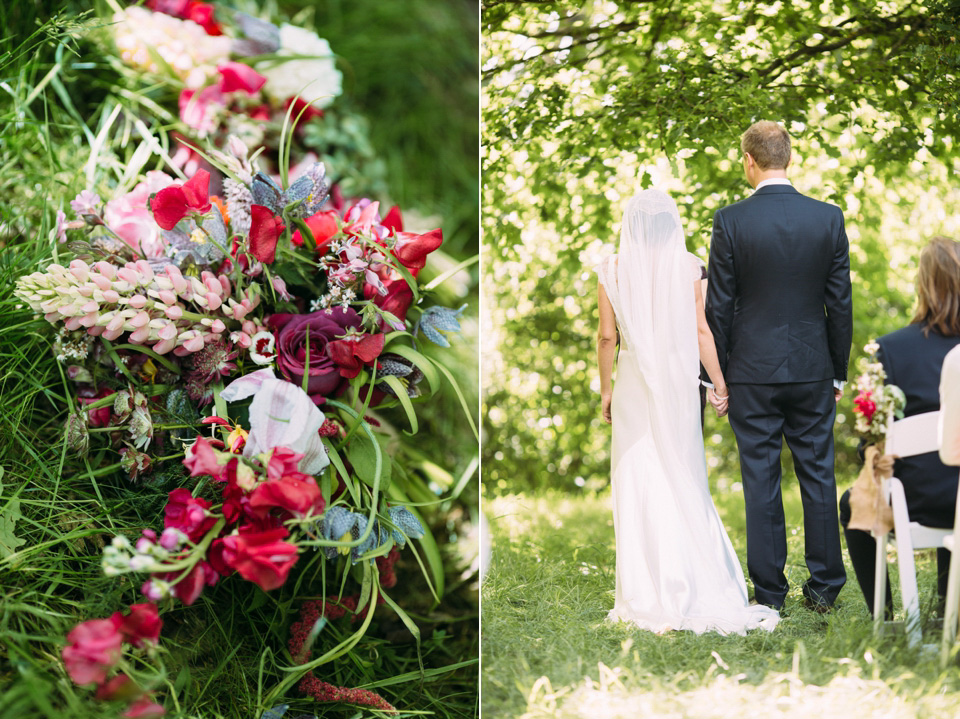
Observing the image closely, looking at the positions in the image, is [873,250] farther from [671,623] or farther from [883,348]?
[671,623]

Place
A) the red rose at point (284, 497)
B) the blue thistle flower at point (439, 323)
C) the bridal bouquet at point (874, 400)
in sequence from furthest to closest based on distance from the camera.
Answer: the blue thistle flower at point (439, 323)
the bridal bouquet at point (874, 400)
the red rose at point (284, 497)

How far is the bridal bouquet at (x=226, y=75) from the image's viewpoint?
4.99 feet

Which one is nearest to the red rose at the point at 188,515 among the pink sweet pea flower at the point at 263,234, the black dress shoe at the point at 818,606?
the pink sweet pea flower at the point at 263,234

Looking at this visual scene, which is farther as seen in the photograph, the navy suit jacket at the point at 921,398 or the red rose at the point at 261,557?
the navy suit jacket at the point at 921,398

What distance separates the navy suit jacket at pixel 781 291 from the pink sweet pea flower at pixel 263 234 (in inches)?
29.1

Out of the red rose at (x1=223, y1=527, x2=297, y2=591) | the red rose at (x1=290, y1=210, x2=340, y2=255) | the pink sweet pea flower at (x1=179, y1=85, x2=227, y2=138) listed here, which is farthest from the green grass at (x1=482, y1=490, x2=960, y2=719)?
the pink sweet pea flower at (x1=179, y1=85, x2=227, y2=138)

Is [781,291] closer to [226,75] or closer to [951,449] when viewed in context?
[951,449]

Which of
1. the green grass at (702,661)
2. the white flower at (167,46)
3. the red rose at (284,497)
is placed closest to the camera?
the red rose at (284,497)

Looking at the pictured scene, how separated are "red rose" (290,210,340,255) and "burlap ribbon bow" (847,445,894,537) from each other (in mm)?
957

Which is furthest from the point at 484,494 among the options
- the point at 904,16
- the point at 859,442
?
the point at 904,16

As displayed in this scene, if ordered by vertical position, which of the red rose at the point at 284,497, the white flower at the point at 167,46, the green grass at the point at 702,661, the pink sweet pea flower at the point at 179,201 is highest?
the white flower at the point at 167,46

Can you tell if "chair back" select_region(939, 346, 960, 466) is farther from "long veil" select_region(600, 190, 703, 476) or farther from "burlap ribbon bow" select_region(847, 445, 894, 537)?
"long veil" select_region(600, 190, 703, 476)

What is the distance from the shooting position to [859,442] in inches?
44.5

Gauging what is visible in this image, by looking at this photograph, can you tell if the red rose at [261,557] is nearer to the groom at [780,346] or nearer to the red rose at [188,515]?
the red rose at [188,515]
